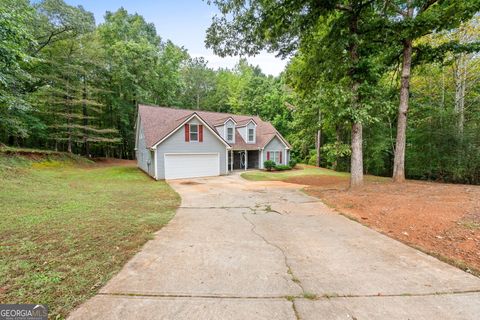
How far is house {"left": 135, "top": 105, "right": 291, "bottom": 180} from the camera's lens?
14984 millimetres

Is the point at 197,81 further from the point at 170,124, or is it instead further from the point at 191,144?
the point at 191,144

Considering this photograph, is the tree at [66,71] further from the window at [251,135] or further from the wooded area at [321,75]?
the window at [251,135]

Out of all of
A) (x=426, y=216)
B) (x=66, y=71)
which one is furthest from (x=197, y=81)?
(x=426, y=216)

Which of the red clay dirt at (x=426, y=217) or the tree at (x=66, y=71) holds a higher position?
the tree at (x=66, y=71)

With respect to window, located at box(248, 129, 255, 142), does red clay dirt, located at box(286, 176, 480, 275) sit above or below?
below

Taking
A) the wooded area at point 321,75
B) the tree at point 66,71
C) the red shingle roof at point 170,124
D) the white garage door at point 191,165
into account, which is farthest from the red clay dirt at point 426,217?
the tree at point 66,71

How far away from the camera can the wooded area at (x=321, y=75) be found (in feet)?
29.6

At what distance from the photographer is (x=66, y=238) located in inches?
171

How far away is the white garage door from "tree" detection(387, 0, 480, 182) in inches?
458

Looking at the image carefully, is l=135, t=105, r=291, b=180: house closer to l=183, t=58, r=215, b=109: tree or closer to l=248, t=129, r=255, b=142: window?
l=248, t=129, r=255, b=142: window

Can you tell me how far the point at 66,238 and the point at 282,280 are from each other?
4.21m

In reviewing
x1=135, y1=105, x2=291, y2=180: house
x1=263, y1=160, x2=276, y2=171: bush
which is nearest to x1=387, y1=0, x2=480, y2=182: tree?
x1=263, y1=160, x2=276, y2=171: bush

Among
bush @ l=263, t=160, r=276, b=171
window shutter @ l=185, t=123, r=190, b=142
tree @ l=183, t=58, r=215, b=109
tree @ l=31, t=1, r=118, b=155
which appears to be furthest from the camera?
tree @ l=183, t=58, r=215, b=109

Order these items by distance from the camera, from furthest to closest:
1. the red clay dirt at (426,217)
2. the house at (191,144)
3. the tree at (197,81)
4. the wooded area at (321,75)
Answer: the tree at (197,81) < the house at (191,144) < the wooded area at (321,75) < the red clay dirt at (426,217)
